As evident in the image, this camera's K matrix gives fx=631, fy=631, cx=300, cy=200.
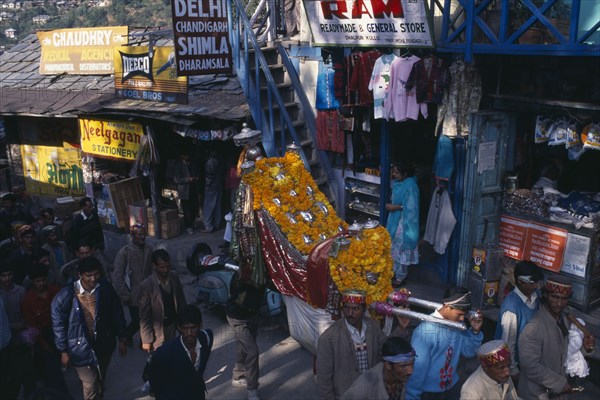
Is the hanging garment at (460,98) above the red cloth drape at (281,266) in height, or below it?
above

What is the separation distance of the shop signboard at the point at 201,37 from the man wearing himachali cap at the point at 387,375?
6.82m

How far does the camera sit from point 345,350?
5383 mm

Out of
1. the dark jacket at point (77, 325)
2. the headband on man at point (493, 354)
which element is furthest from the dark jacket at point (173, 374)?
the headband on man at point (493, 354)

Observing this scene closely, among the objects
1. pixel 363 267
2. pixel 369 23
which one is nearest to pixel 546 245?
pixel 363 267

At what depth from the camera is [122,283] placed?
8062 mm

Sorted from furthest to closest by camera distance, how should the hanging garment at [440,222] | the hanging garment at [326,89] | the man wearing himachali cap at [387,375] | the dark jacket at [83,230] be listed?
the hanging garment at [326,89] → the dark jacket at [83,230] → the hanging garment at [440,222] → the man wearing himachali cap at [387,375]

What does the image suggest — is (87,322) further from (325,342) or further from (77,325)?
(325,342)

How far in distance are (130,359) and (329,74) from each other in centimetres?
554

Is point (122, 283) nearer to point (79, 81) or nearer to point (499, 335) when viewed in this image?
Answer: point (499, 335)

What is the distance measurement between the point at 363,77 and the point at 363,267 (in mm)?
4084

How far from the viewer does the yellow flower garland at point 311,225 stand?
22.4 feet

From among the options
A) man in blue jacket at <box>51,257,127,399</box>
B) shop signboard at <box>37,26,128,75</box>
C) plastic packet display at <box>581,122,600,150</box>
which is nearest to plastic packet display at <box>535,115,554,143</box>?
plastic packet display at <box>581,122,600,150</box>

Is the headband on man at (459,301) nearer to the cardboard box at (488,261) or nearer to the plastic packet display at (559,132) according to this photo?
the cardboard box at (488,261)

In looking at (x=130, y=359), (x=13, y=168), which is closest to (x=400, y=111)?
(x=130, y=359)
